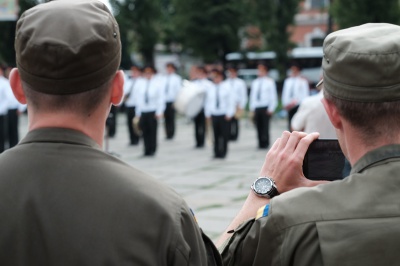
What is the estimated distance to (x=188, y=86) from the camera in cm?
1789

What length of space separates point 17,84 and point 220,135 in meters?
12.8

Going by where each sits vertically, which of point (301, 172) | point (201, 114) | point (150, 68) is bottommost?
point (201, 114)

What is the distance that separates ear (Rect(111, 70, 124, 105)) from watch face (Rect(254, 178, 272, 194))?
0.53 metres

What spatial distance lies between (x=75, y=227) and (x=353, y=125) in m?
0.81

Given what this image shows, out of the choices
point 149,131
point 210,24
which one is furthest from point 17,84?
Result: point 210,24

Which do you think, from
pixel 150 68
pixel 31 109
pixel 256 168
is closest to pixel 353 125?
pixel 31 109

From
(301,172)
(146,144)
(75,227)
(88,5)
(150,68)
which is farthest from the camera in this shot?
(150,68)

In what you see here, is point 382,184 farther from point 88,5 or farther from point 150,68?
point 150,68

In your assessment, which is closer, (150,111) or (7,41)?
(150,111)

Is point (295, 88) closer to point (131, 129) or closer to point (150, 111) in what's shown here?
point (150, 111)

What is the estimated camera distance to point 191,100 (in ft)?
57.0

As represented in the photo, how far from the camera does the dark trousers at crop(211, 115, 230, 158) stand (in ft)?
48.3

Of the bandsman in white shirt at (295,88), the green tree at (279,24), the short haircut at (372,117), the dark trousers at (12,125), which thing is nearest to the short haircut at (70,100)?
the short haircut at (372,117)

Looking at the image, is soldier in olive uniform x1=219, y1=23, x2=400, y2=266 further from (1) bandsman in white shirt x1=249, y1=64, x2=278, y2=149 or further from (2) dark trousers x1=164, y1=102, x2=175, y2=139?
(2) dark trousers x1=164, y1=102, x2=175, y2=139
